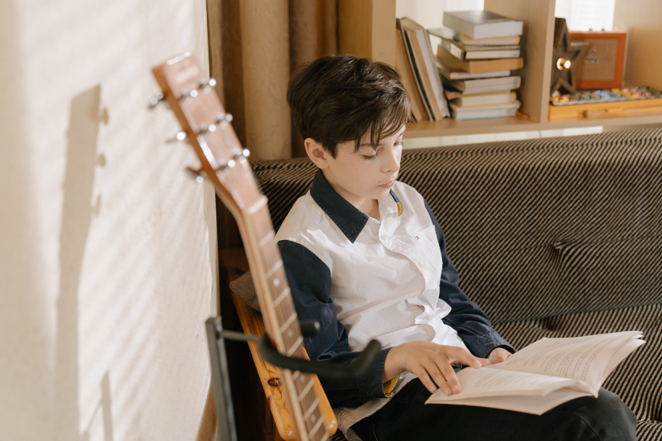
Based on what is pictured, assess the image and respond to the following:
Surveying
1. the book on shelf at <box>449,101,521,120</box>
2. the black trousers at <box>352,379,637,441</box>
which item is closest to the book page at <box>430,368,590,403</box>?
the black trousers at <box>352,379,637,441</box>

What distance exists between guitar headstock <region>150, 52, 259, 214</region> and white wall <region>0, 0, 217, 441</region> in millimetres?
57

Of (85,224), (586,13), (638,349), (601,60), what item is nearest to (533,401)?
(85,224)

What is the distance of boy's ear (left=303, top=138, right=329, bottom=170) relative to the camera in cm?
118

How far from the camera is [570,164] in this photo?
1.62 m

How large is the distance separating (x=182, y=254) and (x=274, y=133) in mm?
888

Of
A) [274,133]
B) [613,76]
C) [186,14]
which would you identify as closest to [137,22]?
[186,14]

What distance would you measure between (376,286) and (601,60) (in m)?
1.27

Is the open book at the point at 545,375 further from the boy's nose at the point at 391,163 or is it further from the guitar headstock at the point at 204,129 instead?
the guitar headstock at the point at 204,129

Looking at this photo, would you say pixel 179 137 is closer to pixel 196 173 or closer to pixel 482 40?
pixel 196 173

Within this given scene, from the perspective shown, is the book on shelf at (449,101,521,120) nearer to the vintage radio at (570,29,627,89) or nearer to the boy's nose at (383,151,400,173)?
the vintage radio at (570,29,627,89)

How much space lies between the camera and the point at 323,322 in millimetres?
1105

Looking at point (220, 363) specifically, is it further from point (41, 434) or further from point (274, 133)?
point (274, 133)

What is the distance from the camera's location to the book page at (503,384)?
824mm

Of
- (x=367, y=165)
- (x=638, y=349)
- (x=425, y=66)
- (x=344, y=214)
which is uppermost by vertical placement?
(x=425, y=66)
